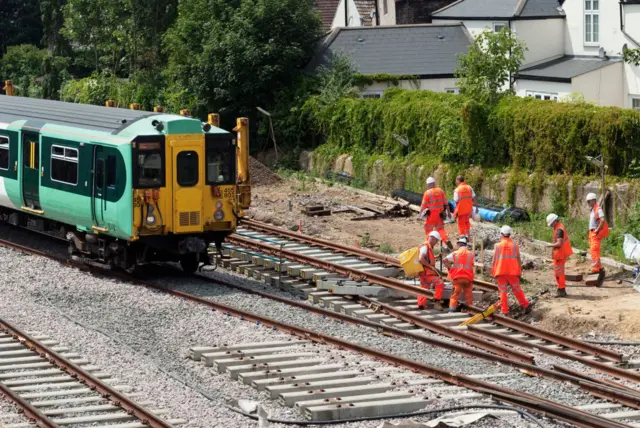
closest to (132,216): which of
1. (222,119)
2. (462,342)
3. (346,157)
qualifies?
(462,342)

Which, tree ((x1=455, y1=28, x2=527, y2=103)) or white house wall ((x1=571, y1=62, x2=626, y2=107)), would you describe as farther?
white house wall ((x1=571, y1=62, x2=626, y2=107))

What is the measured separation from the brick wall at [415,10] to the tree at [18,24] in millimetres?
25880

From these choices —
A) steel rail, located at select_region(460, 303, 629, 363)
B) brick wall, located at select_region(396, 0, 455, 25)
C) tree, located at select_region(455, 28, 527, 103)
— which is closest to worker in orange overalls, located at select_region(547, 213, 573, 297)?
steel rail, located at select_region(460, 303, 629, 363)

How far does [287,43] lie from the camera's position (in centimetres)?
3709

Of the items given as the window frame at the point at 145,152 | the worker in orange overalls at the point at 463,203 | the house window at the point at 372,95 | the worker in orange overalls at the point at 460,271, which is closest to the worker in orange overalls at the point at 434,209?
the worker in orange overalls at the point at 463,203

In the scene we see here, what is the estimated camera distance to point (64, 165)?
21.1 meters

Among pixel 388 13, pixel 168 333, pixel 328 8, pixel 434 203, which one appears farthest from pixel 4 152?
pixel 328 8

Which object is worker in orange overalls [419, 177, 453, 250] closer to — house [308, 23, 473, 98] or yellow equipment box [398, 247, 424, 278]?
yellow equipment box [398, 247, 424, 278]

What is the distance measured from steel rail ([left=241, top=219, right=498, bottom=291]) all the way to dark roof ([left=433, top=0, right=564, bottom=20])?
48.9ft

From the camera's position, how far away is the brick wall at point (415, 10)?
47562 mm

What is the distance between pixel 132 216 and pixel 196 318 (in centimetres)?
279

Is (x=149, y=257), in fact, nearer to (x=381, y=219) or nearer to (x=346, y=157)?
(x=381, y=219)

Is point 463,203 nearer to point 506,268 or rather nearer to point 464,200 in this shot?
point 464,200

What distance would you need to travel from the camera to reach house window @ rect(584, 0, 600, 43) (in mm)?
34938
